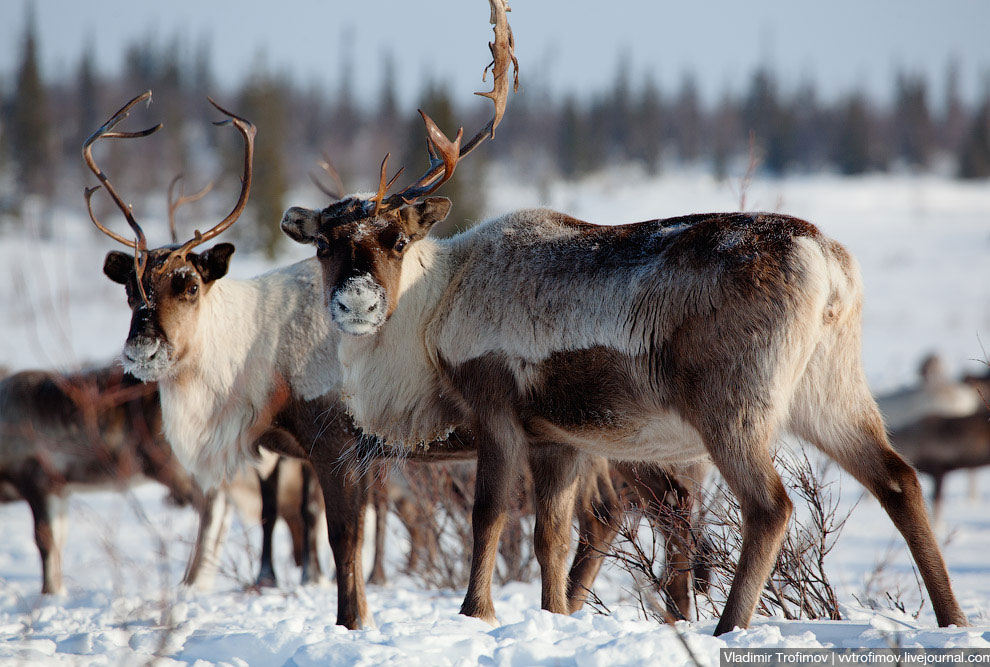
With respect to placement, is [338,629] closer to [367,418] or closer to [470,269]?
[367,418]

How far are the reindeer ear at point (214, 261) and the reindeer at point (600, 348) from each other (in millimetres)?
714

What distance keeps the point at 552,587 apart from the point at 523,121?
207ft

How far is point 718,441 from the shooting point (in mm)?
3477

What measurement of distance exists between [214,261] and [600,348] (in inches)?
102

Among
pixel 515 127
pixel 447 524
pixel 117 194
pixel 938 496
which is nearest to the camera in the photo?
pixel 117 194

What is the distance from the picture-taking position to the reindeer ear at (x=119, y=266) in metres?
5.17

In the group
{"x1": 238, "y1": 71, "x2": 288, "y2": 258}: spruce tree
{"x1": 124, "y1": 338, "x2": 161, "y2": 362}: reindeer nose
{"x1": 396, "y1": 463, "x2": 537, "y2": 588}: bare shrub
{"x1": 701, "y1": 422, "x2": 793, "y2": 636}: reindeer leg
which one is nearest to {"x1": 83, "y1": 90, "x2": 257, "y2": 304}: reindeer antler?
{"x1": 124, "y1": 338, "x2": 161, "y2": 362}: reindeer nose

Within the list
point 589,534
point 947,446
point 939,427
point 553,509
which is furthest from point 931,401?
point 553,509

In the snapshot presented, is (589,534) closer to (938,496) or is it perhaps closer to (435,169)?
(435,169)

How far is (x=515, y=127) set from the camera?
214 feet

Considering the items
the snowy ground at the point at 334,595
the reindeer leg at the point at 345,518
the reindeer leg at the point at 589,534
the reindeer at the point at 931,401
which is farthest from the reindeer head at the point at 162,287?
the reindeer at the point at 931,401

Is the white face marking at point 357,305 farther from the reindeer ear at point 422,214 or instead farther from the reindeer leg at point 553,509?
the reindeer leg at point 553,509

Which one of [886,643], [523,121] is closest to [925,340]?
[886,643]

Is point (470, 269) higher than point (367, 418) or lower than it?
higher
